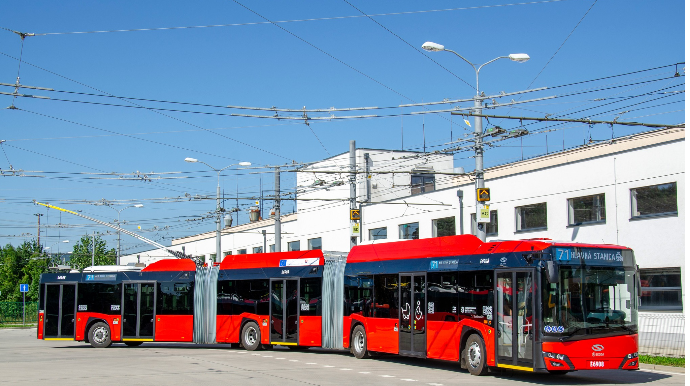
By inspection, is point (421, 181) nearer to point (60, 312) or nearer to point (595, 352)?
point (60, 312)

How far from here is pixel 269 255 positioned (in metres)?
25.1

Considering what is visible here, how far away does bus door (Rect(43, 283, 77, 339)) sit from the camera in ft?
86.8

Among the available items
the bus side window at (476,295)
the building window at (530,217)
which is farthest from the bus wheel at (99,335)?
the building window at (530,217)

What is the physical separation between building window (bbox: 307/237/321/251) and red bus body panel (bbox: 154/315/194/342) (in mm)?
21659

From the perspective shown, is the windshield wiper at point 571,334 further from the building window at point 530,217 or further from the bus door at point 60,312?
the bus door at point 60,312

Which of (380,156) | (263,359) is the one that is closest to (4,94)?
(263,359)

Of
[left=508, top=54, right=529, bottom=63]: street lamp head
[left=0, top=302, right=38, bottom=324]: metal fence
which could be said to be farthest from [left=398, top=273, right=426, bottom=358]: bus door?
[left=0, top=302, right=38, bottom=324]: metal fence

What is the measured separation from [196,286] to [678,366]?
15395mm

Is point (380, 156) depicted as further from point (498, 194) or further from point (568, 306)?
point (568, 306)

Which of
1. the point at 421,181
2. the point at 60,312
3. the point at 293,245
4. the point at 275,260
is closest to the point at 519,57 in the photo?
the point at 275,260

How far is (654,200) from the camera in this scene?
78.7 ft

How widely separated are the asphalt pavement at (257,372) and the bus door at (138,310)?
2704 mm

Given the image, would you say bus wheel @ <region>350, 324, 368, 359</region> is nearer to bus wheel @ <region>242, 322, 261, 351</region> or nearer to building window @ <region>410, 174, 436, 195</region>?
bus wheel @ <region>242, 322, 261, 351</region>

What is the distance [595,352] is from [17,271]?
223 ft
